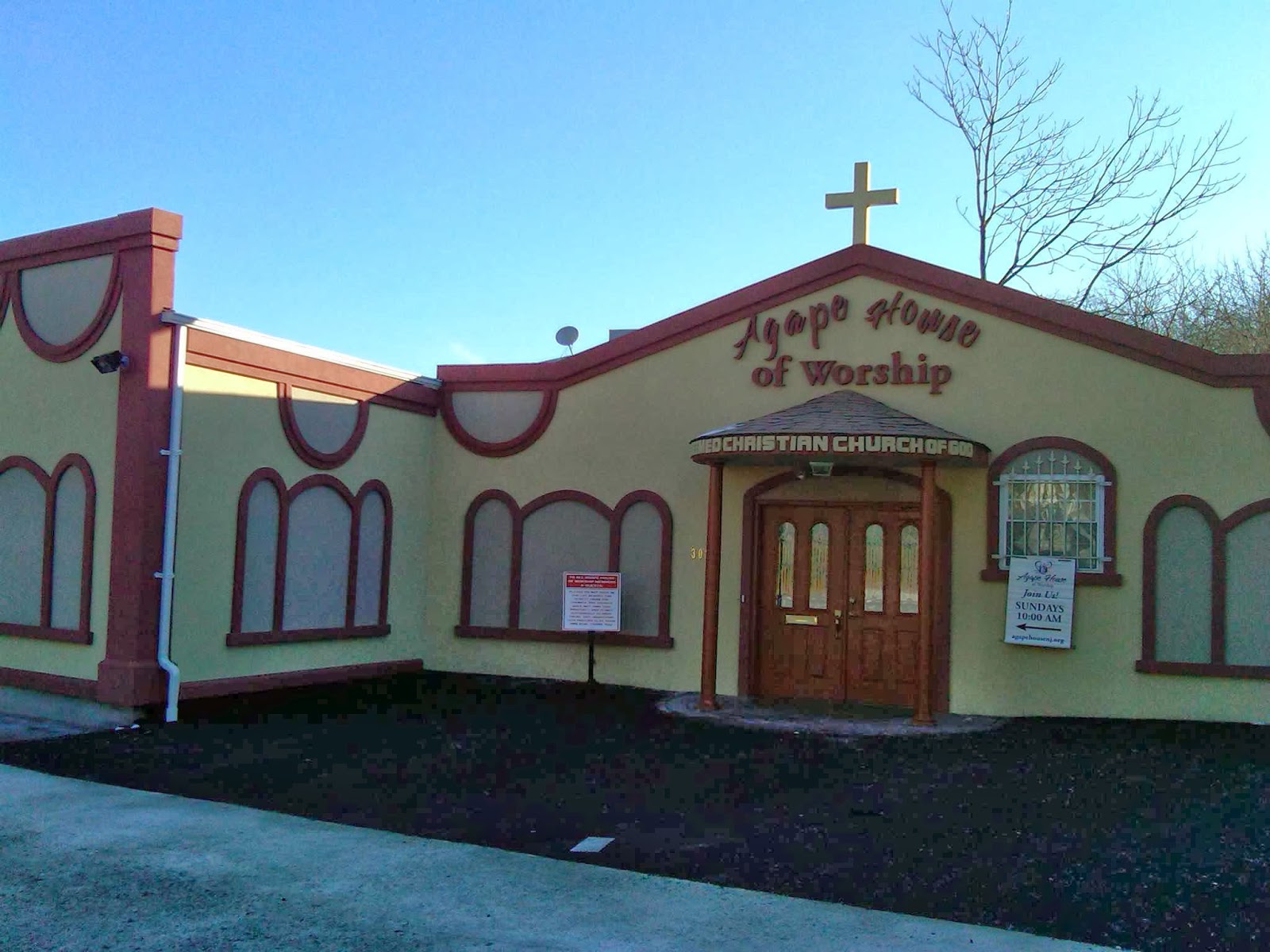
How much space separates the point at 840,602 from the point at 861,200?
15.1ft

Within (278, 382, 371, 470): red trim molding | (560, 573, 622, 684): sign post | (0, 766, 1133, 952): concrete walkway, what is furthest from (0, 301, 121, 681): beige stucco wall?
(560, 573, 622, 684): sign post

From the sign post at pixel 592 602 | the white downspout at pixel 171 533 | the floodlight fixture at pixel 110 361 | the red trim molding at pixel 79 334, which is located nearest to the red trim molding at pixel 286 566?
Result: the white downspout at pixel 171 533

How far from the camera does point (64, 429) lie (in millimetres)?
12086

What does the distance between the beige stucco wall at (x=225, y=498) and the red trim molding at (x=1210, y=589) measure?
8.68 m

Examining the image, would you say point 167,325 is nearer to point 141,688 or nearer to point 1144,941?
point 141,688

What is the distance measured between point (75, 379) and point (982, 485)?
9.61 m

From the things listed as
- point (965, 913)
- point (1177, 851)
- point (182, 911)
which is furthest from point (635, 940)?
point (1177, 851)

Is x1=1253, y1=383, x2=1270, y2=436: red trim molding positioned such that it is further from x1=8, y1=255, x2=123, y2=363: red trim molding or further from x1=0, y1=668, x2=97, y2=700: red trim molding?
x1=0, y1=668, x2=97, y2=700: red trim molding

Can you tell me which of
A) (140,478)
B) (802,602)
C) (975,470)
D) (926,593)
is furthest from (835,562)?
(140,478)

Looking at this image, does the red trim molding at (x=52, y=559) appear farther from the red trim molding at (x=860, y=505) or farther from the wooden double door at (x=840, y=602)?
the wooden double door at (x=840, y=602)

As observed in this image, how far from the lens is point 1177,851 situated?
22.8 feet

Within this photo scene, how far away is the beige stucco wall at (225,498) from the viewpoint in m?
11.7

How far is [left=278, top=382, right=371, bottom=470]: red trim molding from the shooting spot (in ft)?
42.3

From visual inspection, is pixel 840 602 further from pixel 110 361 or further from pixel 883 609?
pixel 110 361
